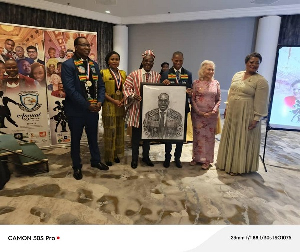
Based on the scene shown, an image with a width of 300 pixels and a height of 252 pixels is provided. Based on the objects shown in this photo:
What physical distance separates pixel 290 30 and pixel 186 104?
499 centimetres

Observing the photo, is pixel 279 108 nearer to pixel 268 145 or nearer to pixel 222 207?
pixel 268 145

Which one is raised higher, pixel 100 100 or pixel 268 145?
pixel 100 100

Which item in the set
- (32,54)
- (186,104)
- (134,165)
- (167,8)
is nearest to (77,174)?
(134,165)

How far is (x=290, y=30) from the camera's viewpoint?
241 inches

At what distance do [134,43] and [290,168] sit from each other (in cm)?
602

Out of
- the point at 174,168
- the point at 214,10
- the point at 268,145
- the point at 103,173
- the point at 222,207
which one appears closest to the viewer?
the point at 222,207

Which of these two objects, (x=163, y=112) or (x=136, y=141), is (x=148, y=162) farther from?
(x=163, y=112)

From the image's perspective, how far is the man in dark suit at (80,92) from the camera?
255 cm

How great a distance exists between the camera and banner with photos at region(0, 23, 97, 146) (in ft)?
10.5

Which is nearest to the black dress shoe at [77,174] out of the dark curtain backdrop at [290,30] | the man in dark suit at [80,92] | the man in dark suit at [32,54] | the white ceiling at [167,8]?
the man in dark suit at [80,92]

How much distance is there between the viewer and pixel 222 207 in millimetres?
2316

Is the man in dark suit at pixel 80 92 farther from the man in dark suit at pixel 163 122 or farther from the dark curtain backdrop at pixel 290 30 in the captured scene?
the dark curtain backdrop at pixel 290 30

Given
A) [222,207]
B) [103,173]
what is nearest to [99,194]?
[103,173]

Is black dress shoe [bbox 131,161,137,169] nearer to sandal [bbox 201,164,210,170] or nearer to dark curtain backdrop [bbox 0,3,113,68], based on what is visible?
sandal [bbox 201,164,210,170]
